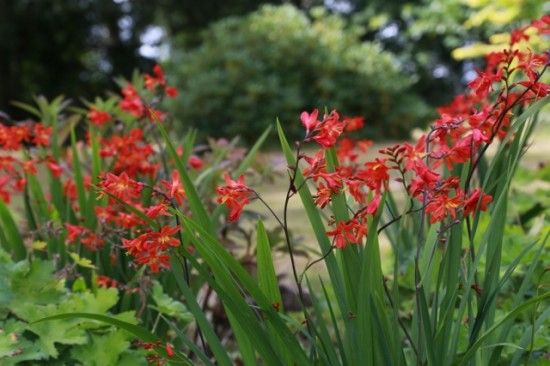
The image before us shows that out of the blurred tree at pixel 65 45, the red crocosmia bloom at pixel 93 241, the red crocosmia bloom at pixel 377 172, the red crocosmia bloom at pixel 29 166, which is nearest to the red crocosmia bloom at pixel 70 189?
the red crocosmia bloom at pixel 29 166

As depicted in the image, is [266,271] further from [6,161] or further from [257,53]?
[257,53]

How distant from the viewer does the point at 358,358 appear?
5.02ft

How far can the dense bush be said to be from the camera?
1135 cm

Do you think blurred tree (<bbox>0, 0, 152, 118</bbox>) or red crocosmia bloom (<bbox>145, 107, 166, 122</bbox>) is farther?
blurred tree (<bbox>0, 0, 152, 118</bbox>)

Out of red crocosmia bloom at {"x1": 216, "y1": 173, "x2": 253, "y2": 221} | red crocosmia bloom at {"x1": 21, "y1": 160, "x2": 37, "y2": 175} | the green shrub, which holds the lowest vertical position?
the green shrub

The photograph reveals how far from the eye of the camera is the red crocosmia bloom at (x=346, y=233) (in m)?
1.48

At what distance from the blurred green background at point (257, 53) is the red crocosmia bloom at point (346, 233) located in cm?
749

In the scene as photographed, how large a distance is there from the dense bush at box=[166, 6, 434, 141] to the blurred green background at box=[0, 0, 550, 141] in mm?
16

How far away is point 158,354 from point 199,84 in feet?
32.2

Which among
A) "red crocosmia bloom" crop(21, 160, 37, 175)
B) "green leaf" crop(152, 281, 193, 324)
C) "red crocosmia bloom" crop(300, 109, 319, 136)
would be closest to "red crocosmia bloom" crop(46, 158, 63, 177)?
"red crocosmia bloom" crop(21, 160, 37, 175)

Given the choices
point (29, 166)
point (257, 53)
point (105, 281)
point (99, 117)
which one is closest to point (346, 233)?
point (105, 281)

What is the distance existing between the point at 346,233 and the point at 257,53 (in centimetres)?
1036

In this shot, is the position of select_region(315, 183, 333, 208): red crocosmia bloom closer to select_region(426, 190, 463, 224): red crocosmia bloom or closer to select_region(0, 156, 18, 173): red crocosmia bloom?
select_region(426, 190, 463, 224): red crocosmia bloom

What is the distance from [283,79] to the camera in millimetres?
11750
